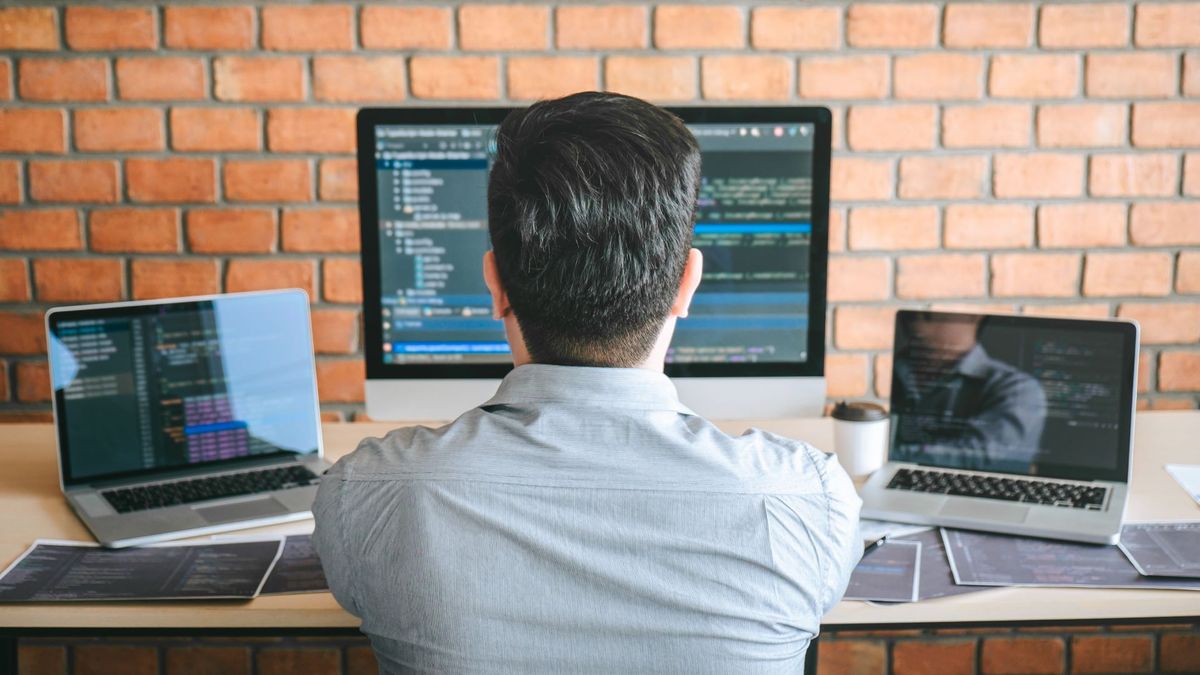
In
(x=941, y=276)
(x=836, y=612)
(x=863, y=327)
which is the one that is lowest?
(x=836, y=612)

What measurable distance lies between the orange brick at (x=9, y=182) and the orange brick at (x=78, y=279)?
126 mm

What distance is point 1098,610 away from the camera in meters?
1.19

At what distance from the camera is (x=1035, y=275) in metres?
2.15

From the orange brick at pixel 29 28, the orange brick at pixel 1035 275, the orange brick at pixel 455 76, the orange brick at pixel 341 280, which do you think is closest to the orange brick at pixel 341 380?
the orange brick at pixel 341 280

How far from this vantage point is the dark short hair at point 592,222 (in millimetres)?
972

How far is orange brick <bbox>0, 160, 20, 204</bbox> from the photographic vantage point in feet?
6.73

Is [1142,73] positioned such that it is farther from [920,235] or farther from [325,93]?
[325,93]

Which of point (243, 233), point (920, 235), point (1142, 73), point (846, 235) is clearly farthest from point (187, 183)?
point (1142, 73)

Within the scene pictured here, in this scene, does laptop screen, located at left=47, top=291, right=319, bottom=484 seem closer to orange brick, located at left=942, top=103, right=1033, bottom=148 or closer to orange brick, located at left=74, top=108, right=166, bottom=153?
orange brick, located at left=74, top=108, right=166, bottom=153

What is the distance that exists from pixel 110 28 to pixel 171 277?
472mm

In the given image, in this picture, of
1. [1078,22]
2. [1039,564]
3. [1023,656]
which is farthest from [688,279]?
[1023,656]

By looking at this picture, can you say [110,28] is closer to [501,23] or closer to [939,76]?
[501,23]

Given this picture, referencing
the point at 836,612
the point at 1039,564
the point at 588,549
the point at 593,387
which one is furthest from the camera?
the point at 1039,564

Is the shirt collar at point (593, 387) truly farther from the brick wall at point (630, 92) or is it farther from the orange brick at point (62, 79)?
the orange brick at point (62, 79)
